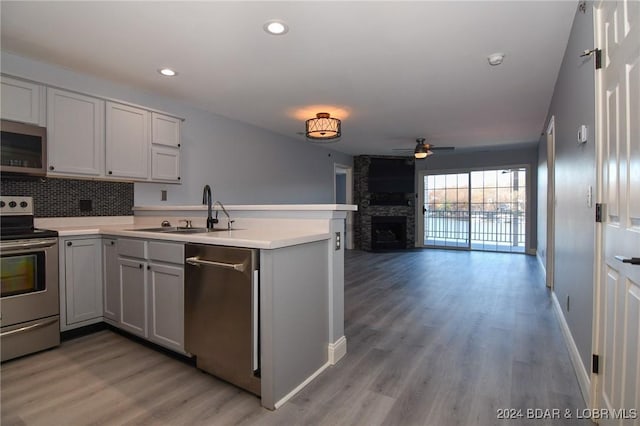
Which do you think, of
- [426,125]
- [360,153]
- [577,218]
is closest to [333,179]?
[360,153]

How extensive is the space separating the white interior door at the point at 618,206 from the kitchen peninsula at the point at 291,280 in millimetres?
1365

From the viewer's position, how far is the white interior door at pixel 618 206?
4.01 ft

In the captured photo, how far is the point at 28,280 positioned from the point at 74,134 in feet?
4.16

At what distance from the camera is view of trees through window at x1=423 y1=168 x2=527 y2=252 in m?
7.54

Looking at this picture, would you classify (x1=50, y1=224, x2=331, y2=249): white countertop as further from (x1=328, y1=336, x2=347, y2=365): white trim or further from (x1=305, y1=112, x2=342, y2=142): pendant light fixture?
(x1=305, y1=112, x2=342, y2=142): pendant light fixture

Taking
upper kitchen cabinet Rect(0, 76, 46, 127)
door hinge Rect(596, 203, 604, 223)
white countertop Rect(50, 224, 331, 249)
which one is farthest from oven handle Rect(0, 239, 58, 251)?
door hinge Rect(596, 203, 604, 223)

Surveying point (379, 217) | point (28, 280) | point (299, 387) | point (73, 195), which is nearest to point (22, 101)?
point (73, 195)

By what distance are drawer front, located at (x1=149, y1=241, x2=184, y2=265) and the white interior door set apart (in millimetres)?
2275

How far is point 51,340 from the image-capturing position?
2.51 m

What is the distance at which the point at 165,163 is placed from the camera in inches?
141

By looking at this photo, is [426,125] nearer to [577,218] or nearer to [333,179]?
[333,179]

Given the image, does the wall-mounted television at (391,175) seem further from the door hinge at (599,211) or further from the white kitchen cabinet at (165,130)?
the door hinge at (599,211)

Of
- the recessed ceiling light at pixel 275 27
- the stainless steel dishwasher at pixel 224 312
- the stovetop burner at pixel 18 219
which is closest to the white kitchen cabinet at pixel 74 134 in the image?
the stovetop burner at pixel 18 219

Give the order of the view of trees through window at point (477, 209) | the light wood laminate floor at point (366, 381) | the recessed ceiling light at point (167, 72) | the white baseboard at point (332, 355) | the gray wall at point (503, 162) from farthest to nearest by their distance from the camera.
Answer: the view of trees through window at point (477, 209), the gray wall at point (503, 162), the recessed ceiling light at point (167, 72), the white baseboard at point (332, 355), the light wood laminate floor at point (366, 381)
